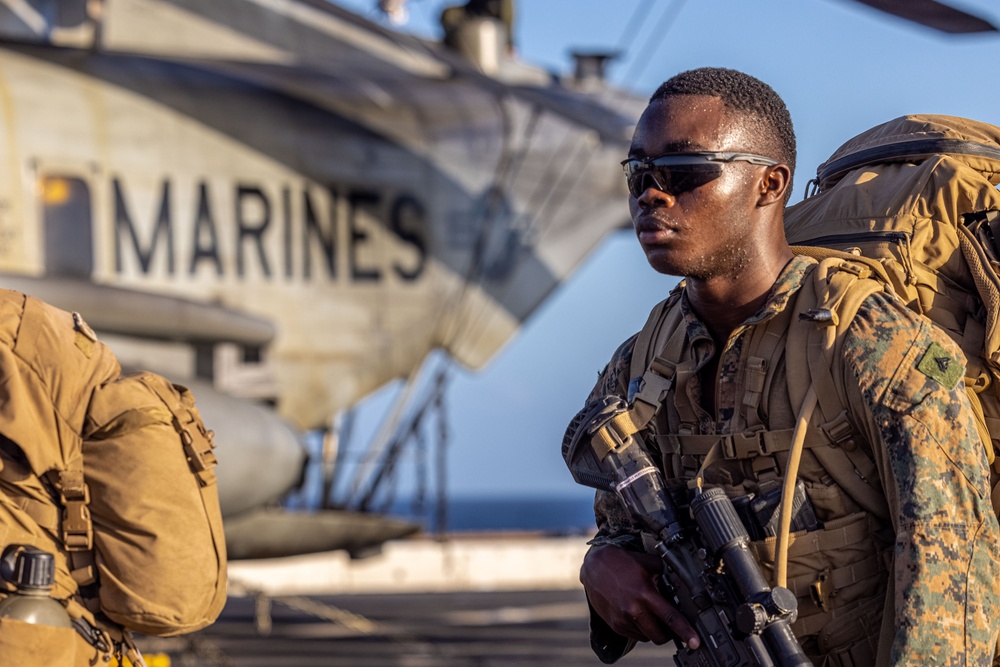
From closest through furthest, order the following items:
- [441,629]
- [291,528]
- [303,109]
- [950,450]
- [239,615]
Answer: [950,450] < [291,528] < [303,109] < [441,629] < [239,615]

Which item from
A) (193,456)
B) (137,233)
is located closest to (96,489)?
(193,456)

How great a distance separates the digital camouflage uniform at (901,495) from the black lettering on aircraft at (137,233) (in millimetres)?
9027

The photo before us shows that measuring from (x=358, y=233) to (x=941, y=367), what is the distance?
990 cm

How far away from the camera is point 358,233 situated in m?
11.7

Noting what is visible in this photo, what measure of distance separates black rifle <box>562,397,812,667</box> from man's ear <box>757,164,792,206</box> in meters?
0.44

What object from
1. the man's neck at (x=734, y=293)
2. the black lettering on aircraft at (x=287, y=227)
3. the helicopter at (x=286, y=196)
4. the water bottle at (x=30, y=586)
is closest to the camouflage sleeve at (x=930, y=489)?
the man's neck at (x=734, y=293)

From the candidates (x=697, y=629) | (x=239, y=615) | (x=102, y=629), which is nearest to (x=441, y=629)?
(x=239, y=615)

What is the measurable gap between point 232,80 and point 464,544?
39.8 ft

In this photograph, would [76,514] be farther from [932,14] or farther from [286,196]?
[286,196]

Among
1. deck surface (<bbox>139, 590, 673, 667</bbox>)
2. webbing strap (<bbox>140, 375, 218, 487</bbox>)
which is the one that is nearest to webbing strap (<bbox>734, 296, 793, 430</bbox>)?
webbing strap (<bbox>140, 375, 218, 487</bbox>)

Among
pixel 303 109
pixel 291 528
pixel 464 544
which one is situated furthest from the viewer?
pixel 464 544

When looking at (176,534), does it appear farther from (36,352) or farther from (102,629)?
(36,352)

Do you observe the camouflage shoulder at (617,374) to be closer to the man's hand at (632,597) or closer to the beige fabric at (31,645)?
the man's hand at (632,597)

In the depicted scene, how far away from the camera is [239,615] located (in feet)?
58.7
